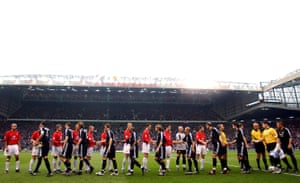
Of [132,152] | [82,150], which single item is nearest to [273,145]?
[132,152]

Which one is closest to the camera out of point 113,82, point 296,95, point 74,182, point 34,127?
point 74,182

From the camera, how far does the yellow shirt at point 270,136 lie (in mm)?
12773

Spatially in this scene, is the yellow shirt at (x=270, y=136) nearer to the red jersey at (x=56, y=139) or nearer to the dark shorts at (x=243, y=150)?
the dark shorts at (x=243, y=150)

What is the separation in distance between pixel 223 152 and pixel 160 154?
9.07ft

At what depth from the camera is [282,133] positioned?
41.9 ft

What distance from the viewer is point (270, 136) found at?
1291 cm

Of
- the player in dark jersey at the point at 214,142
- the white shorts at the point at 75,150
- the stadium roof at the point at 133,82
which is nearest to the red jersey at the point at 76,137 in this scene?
the white shorts at the point at 75,150

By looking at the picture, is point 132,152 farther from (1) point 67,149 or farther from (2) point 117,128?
(2) point 117,128

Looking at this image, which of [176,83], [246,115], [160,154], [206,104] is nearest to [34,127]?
[176,83]

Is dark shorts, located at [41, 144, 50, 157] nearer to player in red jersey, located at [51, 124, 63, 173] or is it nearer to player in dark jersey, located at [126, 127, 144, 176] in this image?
player in red jersey, located at [51, 124, 63, 173]

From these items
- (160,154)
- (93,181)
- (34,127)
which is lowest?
(93,181)

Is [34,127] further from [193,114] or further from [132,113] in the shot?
[193,114]

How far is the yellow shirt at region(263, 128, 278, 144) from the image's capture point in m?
12.8

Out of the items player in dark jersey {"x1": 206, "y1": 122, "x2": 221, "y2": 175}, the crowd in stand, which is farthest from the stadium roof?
player in dark jersey {"x1": 206, "y1": 122, "x2": 221, "y2": 175}
